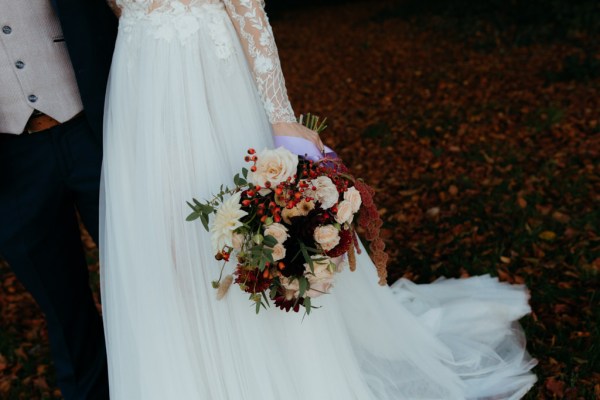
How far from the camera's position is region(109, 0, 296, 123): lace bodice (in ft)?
6.38

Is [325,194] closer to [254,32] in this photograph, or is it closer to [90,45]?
[254,32]

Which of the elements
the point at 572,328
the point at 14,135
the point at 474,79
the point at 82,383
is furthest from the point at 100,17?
the point at 474,79

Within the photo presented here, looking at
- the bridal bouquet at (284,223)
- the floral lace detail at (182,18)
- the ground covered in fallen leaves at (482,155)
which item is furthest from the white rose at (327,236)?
the ground covered in fallen leaves at (482,155)

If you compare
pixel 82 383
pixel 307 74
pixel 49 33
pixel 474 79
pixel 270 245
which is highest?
pixel 49 33

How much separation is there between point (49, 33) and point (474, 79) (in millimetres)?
6089

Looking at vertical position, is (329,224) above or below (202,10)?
below

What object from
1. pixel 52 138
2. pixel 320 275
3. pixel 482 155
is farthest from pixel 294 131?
pixel 482 155

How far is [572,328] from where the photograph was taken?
315 centimetres

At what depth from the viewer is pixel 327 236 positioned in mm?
1725

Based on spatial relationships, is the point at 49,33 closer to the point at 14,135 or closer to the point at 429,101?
the point at 14,135

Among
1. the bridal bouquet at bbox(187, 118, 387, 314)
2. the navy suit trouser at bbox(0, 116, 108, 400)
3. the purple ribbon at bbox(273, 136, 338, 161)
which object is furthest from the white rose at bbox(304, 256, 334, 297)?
the navy suit trouser at bbox(0, 116, 108, 400)

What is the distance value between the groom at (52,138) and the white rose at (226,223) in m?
0.76

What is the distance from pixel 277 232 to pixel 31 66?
1106 mm

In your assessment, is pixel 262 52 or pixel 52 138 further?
A: pixel 52 138
